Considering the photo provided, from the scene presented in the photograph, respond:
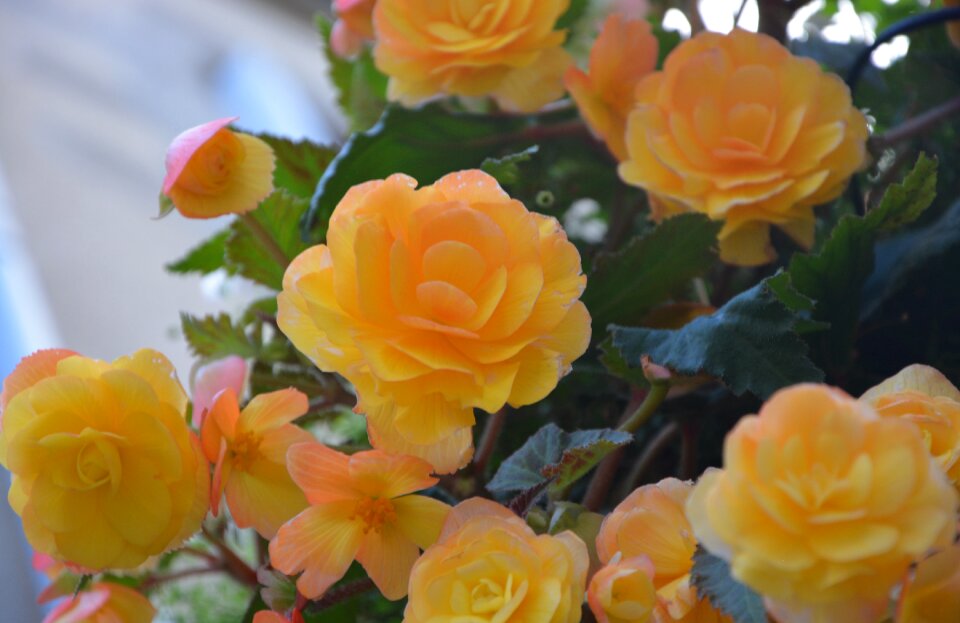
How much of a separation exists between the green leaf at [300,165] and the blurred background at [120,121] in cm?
83

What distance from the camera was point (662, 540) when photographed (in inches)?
10.6

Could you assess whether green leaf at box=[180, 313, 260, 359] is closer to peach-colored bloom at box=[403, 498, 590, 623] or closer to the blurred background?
peach-colored bloom at box=[403, 498, 590, 623]

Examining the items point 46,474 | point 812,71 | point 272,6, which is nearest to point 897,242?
point 812,71

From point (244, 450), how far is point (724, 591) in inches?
6.3

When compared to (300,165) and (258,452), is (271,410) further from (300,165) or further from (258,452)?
(300,165)

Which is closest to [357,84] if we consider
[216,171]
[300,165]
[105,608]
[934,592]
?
[300,165]

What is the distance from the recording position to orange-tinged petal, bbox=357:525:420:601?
30cm

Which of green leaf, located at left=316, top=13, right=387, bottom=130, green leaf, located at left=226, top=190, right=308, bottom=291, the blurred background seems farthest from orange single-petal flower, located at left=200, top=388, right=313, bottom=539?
the blurred background

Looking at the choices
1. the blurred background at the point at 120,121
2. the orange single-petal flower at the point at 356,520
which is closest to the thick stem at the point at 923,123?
the orange single-petal flower at the point at 356,520

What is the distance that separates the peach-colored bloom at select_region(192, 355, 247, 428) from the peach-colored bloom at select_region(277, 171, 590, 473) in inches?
3.8

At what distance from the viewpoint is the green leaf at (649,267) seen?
370 millimetres

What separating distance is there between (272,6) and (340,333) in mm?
1677

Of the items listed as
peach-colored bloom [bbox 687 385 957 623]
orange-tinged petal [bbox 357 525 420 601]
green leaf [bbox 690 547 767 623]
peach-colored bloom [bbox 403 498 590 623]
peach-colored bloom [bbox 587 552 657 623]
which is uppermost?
peach-colored bloom [bbox 687 385 957 623]

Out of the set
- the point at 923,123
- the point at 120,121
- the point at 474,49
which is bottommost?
the point at 120,121
